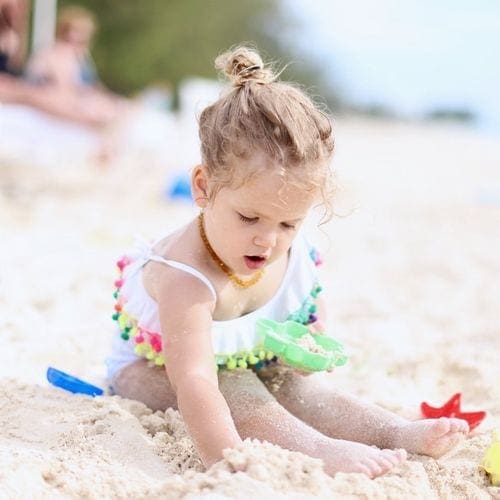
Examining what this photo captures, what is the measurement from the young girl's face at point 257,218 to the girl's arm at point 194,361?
0.14 m

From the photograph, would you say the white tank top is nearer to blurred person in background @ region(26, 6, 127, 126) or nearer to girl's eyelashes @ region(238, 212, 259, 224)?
girl's eyelashes @ region(238, 212, 259, 224)

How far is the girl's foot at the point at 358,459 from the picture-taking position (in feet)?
6.32

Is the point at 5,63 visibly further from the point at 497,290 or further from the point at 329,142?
the point at 329,142

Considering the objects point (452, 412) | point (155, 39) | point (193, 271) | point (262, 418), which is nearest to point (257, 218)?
point (193, 271)

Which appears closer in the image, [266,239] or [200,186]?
[266,239]

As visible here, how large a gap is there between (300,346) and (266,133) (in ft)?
1.86

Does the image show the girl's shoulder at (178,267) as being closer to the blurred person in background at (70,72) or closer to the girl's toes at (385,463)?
the girl's toes at (385,463)

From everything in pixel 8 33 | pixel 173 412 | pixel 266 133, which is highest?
pixel 8 33

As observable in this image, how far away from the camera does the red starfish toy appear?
8.04ft

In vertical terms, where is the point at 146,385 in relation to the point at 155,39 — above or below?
below

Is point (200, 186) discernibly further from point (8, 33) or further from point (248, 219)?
point (8, 33)

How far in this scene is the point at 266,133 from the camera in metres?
2.03

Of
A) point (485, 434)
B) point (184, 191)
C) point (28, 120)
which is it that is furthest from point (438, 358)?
point (28, 120)

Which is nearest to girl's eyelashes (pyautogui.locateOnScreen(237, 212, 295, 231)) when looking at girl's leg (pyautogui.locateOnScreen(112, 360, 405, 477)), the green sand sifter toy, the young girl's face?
the young girl's face
